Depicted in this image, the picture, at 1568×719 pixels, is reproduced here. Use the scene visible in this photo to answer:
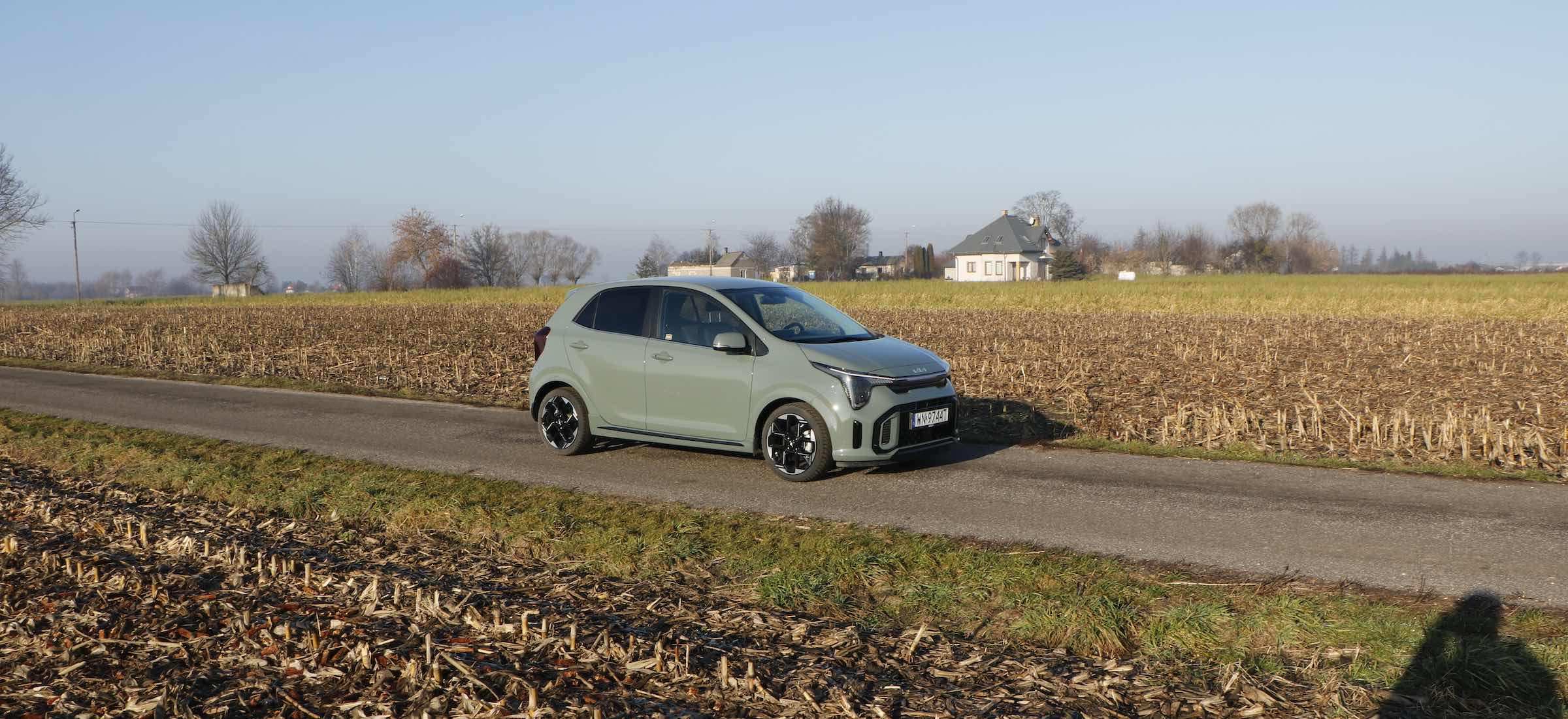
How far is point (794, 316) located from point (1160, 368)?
9.73 m

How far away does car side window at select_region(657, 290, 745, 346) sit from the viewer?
9.41 meters

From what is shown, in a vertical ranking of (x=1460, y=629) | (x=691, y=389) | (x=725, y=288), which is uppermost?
(x=725, y=288)

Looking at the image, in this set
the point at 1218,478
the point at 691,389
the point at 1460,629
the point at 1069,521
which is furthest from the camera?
the point at 691,389

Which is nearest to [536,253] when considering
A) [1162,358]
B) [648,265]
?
[648,265]

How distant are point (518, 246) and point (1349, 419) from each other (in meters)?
150

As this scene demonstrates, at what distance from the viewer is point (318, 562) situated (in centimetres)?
611

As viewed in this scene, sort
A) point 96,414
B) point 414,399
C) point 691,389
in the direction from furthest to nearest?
point 414,399 → point 96,414 → point 691,389

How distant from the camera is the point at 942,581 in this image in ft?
19.4

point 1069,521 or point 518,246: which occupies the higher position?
point 518,246

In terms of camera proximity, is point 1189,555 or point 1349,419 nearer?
point 1189,555

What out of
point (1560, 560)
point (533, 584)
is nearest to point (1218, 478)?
point (1560, 560)

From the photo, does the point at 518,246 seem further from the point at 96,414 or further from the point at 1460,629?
the point at 1460,629

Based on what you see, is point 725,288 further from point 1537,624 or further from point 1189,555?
point 1537,624

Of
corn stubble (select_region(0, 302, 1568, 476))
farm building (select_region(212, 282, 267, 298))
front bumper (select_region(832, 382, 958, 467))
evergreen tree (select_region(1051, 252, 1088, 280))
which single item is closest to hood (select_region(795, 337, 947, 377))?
front bumper (select_region(832, 382, 958, 467))
